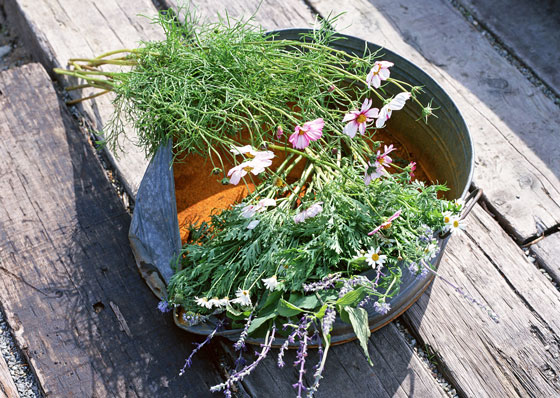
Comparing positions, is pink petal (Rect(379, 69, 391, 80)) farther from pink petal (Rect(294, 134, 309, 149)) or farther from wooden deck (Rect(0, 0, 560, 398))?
wooden deck (Rect(0, 0, 560, 398))

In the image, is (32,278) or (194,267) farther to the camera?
(32,278)

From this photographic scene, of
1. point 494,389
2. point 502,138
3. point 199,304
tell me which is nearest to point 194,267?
point 199,304

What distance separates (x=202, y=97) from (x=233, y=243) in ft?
1.44

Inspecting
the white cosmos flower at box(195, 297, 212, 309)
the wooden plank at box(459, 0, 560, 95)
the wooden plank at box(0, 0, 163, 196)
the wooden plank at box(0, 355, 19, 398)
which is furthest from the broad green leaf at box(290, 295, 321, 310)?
the wooden plank at box(459, 0, 560, 95)

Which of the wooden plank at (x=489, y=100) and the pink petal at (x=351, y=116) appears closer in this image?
the pink petal at (x=351, y=116)

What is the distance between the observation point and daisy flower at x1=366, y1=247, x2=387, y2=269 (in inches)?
51.9

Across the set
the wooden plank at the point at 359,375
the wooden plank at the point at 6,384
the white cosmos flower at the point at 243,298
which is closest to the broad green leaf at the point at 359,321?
the white cosmos flower at the point at 243,298

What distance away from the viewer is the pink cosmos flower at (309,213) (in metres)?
1.38

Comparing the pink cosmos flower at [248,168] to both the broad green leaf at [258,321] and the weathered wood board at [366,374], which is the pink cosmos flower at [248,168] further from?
the weathered wood board at [366,374]

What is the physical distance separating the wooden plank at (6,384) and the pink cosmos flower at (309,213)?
1009 millimetres

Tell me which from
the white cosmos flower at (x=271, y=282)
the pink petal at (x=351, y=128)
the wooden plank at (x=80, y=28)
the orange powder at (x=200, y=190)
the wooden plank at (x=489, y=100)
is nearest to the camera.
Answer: the white cosmos flower at (x=271, y=282)

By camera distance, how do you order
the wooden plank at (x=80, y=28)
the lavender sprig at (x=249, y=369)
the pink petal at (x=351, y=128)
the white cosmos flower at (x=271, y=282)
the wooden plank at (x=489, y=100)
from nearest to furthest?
1. the lavender sprig at (x=249, y=369)
2. the white cosmos flower at (x=271, y=282)
3. the pink petal at (x=351, y=128)
4. the wooden plank at (x=489, y=100)
5. the wooden plank at (x=80, y=28)

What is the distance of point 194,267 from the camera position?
1539 mm

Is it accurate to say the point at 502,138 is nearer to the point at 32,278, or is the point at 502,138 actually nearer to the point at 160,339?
the point at 160,339
